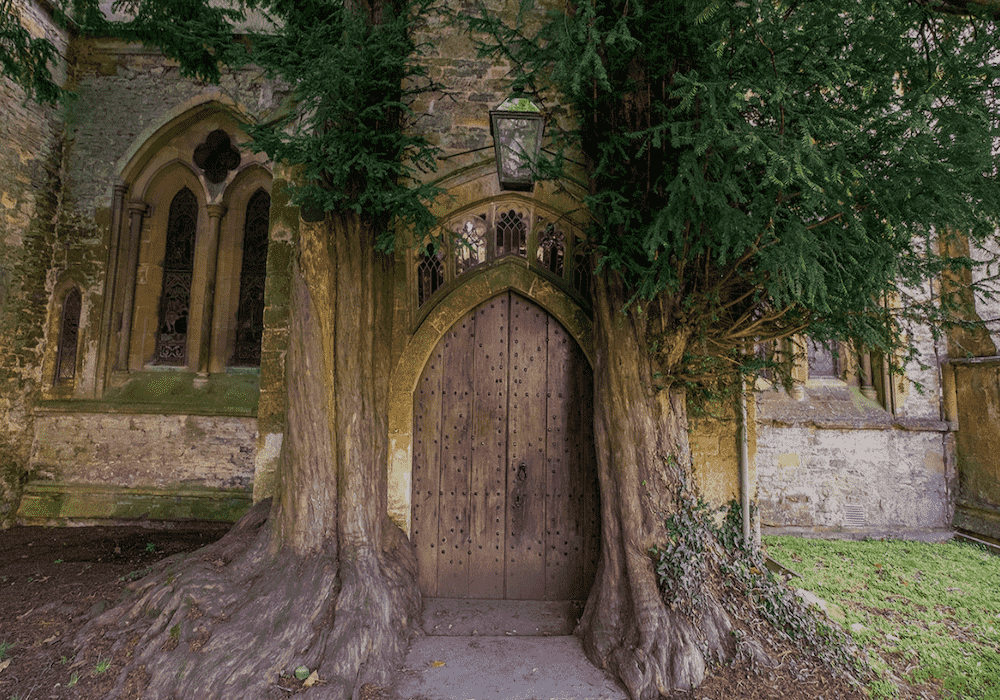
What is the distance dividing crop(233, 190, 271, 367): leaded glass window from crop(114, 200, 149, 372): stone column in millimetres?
1382

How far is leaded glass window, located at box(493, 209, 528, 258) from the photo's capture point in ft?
14.0

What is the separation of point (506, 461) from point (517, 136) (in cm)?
262

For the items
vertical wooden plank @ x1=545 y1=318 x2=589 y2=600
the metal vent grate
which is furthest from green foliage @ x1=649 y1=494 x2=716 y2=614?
the metal vent grate

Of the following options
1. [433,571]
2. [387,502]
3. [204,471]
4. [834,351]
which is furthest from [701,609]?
[204,471]

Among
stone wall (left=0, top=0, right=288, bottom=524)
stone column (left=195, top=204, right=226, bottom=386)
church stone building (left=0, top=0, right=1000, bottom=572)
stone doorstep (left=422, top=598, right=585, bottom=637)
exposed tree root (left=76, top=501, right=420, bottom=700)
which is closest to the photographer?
exposed tree root (left=76, top=501, right=420, bottom=700)

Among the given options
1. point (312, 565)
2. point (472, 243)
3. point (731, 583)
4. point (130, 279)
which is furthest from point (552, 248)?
point (130, 279)

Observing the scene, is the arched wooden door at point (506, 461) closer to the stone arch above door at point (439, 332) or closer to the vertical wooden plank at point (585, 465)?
the vertical wooden plank at point (585, 465)

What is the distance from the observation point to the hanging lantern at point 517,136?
9.20ft

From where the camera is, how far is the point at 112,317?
636 centimetres

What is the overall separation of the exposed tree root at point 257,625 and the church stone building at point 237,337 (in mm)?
1004

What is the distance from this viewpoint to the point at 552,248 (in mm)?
4277

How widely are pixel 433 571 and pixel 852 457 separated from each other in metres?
6.05

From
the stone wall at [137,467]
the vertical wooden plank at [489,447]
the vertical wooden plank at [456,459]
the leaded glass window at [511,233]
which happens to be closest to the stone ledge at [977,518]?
the vertical wooden plank at [489,447]

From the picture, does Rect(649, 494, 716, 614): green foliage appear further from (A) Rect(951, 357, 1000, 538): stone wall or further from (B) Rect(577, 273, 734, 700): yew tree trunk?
(A) Rect(951, 357, 1000, 538): stone wall
